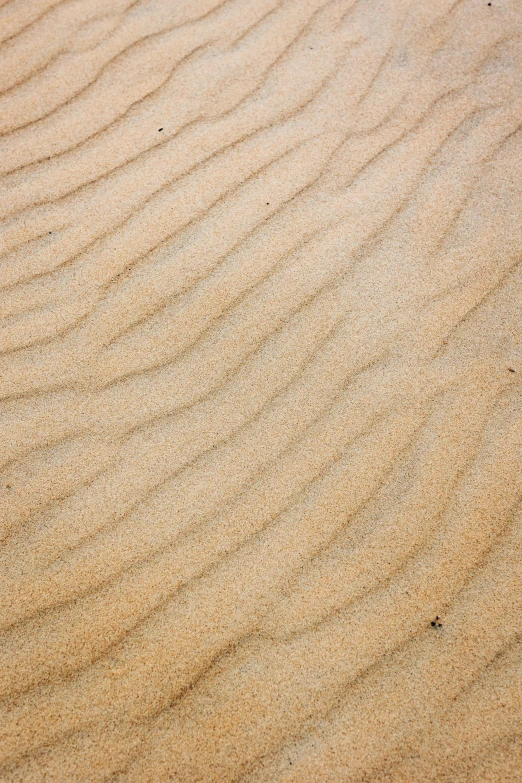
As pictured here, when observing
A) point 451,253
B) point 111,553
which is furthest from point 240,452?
point 451,253

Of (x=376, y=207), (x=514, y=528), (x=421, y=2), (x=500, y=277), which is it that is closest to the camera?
(x=514, y=528)

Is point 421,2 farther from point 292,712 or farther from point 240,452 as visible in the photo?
point 292,712

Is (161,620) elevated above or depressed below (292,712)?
above

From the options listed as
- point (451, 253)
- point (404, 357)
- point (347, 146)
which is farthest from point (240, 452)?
point (347, 146)

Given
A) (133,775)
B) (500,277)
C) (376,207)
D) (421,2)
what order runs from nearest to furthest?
(133,775) → (500,277) → (376,207) → (421,2)

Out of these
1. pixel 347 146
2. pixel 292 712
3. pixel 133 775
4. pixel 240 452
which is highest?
pixel 347 146

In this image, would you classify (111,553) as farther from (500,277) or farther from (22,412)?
(500,277)

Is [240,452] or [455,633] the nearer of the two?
[455,633]
